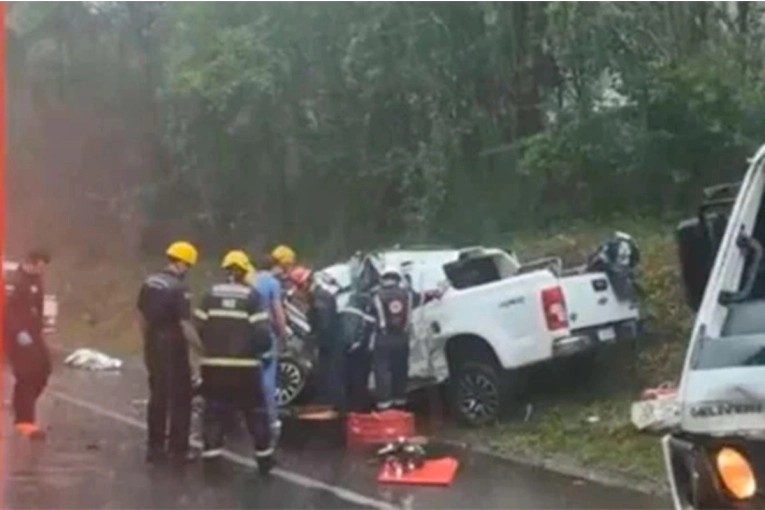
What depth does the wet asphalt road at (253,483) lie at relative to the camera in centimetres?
1093

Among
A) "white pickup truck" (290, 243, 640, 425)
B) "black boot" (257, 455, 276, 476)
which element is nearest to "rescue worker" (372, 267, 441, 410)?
"white pickup truck" (290, 243, 640, 425)

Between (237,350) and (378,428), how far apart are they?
2313mm

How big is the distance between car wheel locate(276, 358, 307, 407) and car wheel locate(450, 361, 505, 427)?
131 cm

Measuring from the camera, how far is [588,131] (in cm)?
1961

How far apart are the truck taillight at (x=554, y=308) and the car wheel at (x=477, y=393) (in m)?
0.66

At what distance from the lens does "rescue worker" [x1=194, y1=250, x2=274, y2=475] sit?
11.8 metres

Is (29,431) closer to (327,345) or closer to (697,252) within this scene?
(327,345)

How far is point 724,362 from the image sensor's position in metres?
4.52

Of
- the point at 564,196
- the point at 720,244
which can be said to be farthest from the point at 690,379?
the point at 564,196

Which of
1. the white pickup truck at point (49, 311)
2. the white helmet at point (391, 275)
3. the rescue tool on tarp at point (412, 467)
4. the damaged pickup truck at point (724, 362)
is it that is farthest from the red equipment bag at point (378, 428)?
the damaged pickup truck at point (724, 362)

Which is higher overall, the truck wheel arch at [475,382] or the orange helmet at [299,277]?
the orange helmet at [299,277]

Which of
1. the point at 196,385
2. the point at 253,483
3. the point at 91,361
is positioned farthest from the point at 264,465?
the point at 91,361

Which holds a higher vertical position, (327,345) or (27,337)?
(27,337)

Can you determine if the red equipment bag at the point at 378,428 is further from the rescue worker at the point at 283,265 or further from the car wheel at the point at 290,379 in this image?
the rescue worker at the point at 283,265
